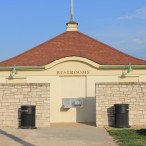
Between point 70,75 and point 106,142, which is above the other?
point 70,75

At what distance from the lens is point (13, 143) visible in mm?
14906

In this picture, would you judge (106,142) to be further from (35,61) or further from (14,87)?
(35,61)

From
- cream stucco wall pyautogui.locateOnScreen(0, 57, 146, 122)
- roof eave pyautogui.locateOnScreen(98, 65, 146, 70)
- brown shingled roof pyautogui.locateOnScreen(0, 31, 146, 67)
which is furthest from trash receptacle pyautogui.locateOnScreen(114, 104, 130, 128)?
brown shingled roof pyautogui.locateOnScreen(0, 31, 146, 67)

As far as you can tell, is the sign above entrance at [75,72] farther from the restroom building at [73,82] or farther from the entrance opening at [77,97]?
the entrance opening at [77,97]

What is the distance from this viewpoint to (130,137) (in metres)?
16.8

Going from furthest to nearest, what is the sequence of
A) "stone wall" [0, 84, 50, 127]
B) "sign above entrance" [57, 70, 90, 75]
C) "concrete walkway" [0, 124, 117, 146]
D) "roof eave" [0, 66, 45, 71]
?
1. "roof eave" [0, 66, 45, 71]
2. "sign above entrance" [57, 70, 90, 75]
3. "stone wall" [0, 84, 50, 127]
4. "concrete walkway" [0, 124, 117, 146]

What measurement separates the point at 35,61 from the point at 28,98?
4.35m

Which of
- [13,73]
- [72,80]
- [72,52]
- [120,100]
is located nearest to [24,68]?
[13,73]

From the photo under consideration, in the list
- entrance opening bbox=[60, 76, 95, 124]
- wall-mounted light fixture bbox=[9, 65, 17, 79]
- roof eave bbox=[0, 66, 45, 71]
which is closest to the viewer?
entrance opening bbox=[60, 76, 95, 124]

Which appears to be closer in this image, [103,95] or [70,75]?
[103,95]

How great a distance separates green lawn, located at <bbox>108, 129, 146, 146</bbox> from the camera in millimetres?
15181

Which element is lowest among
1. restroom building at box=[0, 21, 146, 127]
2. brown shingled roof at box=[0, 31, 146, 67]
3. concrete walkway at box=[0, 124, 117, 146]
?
concrete walkway at box=[0, 124, 117, 146]

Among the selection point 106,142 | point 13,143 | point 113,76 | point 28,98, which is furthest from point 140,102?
point 13,143

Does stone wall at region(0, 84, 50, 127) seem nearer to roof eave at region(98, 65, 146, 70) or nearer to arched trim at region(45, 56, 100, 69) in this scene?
arched trim at region(45, 56, 100, 69)
